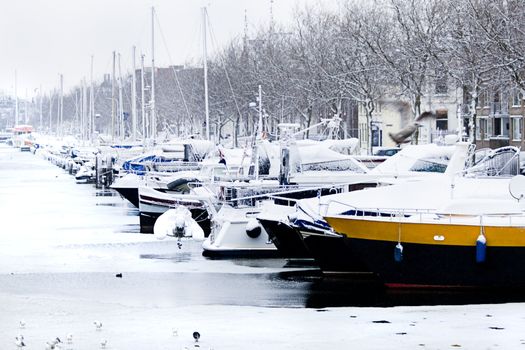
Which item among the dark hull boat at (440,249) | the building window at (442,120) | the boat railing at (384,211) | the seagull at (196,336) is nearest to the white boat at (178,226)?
the boat railing at (384,211)

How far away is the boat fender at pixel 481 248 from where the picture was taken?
29.2 metres

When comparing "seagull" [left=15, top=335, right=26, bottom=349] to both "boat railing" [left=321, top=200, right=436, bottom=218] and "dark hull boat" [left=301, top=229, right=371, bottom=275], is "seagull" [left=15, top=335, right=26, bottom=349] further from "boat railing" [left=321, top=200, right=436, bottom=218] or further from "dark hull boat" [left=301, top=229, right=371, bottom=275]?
"dark hull boat" [left=301, top=229, right=371, bottom=275]

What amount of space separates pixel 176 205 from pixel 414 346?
88.6 feet

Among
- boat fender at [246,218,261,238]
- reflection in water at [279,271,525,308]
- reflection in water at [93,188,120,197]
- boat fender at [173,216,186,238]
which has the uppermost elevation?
boat fender at [246,218,261,238]

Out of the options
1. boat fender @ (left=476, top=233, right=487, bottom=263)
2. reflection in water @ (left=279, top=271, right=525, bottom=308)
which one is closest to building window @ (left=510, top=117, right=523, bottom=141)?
reflection in water @ (left=279, top=271, right=525, bottom=308)

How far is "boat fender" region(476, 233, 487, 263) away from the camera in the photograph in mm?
29172

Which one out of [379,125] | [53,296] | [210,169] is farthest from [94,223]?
[379,125]

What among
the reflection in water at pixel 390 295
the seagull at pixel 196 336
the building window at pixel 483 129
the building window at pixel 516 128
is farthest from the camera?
the building window at pixel 483 129

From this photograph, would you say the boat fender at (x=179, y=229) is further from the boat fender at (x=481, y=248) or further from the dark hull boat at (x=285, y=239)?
the boat fender at (x=481, y=248)

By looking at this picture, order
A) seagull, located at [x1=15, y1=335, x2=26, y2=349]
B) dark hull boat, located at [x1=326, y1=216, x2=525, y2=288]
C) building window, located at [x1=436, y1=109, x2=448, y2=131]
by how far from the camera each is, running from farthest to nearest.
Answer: building window, located at [x1=436, y1=109, x2=448, y2=131] → dark hull boat, located at [x1=326, y1=216, x2=525, y2=288] → seagull, located at [x1=15, y1=335, x2=26, y2=349]

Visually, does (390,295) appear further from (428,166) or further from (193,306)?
(428,166)

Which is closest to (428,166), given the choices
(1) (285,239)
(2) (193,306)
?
(1) (285,239)

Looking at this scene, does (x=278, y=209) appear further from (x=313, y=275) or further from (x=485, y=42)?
(x=485, y=42)

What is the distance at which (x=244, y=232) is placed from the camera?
38.7m
